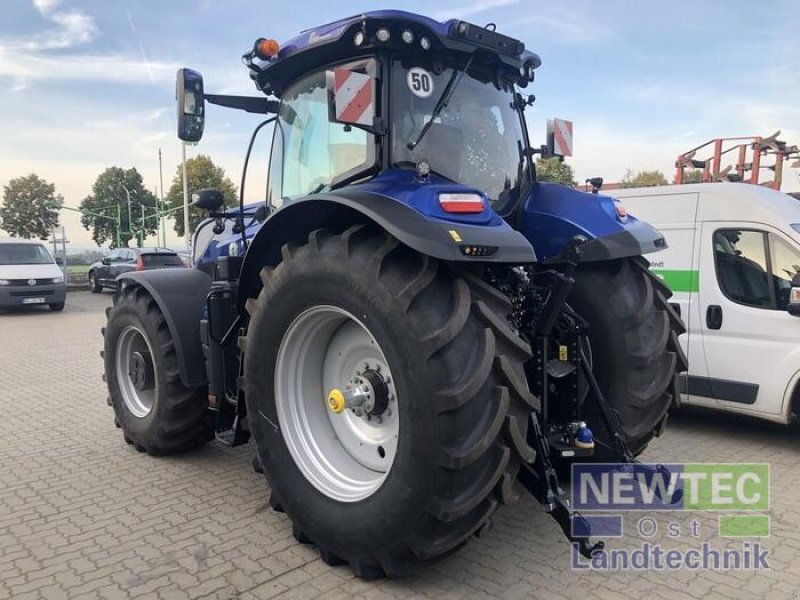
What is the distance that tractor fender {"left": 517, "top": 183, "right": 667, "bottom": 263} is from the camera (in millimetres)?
3441

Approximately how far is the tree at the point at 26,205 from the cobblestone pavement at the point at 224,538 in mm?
50509

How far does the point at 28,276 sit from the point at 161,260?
11.5ft

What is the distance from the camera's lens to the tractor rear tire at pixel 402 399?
2545mm

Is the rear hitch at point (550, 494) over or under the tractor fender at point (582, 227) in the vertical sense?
under

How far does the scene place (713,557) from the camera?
322 centimetres

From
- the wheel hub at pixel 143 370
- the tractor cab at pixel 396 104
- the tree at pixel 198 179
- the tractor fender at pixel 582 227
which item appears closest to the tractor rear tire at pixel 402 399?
the tractor cab at pixel 396 104

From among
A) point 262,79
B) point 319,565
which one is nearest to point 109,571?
point 319,565


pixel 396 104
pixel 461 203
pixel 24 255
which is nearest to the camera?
pixel 461 203

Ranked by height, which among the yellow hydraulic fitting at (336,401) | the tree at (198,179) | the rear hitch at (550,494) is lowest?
the rear hitch at (550,494)

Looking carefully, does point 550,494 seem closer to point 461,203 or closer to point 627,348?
point 627,348

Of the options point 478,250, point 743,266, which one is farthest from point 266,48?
point 743,266

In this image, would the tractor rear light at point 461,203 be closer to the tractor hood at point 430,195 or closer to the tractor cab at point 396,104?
the tractor hood at point 430,195

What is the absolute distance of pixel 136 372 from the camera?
15.5 feet

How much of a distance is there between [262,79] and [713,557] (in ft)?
12.4
